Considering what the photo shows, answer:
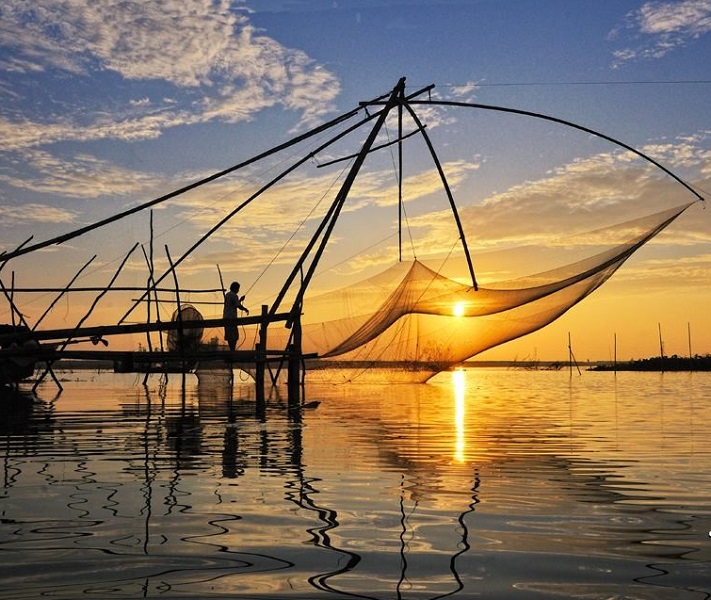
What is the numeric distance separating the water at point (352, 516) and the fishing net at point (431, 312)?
118 inches

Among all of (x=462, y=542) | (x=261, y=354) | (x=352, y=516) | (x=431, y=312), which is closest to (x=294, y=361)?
(x=261, y=354)

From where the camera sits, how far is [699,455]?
21.7 ft

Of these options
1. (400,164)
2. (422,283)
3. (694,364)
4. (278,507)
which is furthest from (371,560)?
(694,364)

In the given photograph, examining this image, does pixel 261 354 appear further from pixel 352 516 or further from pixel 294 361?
pixel 352 516

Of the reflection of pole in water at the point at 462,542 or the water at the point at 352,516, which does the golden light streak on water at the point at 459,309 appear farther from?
the reflection of pole in water at the point at 462,542

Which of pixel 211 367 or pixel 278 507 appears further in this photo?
pixel 211 367

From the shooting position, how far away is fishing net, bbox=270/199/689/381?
1062 centimetres

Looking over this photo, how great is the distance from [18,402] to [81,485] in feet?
34.9

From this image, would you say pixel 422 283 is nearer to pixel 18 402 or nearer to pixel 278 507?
pixel 18 402

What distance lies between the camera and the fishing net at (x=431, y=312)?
10617 mm

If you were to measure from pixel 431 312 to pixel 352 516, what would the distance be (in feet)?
30.5

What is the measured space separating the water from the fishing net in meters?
3.00

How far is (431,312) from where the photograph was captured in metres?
13.1

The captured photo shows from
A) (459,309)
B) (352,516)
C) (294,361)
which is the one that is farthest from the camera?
(294,361)
